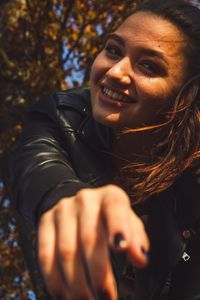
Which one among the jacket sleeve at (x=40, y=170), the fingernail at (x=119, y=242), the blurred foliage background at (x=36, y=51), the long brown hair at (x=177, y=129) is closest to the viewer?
the fingernail at (x=119, y=242)

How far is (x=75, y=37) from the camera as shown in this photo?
7.27m

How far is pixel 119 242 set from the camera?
109 cm

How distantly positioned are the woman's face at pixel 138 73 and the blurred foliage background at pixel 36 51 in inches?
134

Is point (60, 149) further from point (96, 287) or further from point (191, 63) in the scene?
point (96, 287)

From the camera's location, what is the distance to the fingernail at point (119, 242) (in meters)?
1.09

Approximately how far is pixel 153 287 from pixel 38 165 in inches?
35.4

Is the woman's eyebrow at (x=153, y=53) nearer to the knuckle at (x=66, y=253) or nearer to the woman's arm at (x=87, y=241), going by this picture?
the woman's arm at (x=87, y=241)

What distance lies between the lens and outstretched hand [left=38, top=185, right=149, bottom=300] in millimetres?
1106

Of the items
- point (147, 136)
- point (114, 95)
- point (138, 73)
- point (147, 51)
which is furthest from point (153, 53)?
point (147, 136)

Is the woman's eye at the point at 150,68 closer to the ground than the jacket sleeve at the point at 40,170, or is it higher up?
higher up

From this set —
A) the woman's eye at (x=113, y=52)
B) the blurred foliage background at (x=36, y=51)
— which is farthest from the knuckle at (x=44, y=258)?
the blurred foliage background at (x=36, y=51)

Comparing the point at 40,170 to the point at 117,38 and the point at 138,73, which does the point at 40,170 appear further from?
the point at 117,38

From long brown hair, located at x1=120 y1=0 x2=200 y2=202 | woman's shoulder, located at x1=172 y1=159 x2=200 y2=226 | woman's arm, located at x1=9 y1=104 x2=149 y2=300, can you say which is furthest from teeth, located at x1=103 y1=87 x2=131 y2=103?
woman's arm, located at x1=9 y1=104 x2=149 y2=300

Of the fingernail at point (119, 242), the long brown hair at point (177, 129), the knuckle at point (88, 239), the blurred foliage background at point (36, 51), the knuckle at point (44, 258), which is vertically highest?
the fingernail at point (119, 242)
